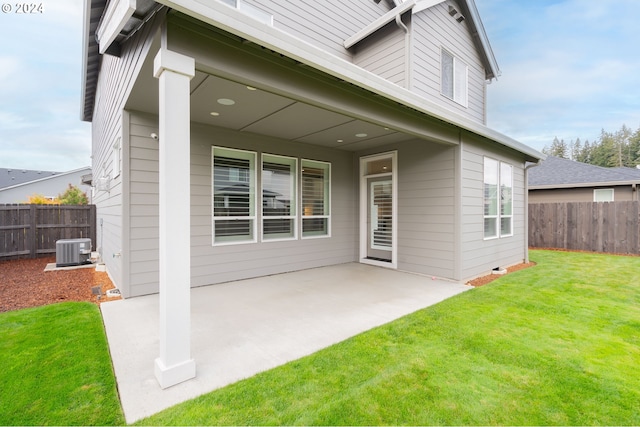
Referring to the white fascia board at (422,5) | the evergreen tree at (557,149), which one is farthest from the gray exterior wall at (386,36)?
the evergreen tree at (557,149)

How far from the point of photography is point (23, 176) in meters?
23.6

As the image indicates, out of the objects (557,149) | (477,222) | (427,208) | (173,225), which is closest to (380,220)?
(427,208)

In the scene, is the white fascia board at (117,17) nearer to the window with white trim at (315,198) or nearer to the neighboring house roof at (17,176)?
the window with white trim at (315,198)

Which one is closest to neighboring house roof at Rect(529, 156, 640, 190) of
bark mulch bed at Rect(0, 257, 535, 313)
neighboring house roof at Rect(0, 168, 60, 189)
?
bark mulch bed at Rect(0, 257, 535, 313)

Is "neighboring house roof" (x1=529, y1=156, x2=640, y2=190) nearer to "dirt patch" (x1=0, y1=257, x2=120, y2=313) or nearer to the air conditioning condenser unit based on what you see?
"dirt patch" (x1=0, y1=257, x2=120, y2=313)

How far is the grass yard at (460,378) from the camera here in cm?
196

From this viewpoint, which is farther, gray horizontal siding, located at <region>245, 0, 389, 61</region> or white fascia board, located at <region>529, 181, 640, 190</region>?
white fascia board, located at <region>529, 181, 640, 190</region>

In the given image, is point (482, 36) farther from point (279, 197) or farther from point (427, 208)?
point (279, 197)

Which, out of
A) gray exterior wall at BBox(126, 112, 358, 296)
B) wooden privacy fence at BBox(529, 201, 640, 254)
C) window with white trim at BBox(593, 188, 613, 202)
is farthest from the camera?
window with white trim at BBox(593, 188, 613, 202)

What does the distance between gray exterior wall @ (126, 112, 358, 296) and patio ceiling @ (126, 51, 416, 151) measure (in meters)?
0.26

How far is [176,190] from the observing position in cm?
229

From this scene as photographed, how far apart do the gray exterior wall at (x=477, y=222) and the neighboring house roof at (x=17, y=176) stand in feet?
99.1

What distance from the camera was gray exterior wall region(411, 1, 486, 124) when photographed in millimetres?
6629

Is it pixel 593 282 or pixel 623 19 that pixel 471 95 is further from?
pixel 623 19
